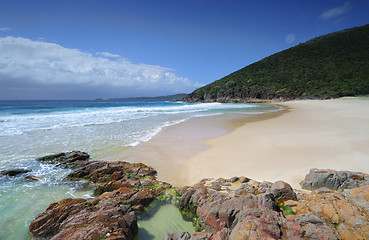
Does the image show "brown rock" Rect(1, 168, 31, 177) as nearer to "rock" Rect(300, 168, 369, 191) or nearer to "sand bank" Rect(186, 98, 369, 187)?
"sand bank" Rect(186, 98, 369, 187)

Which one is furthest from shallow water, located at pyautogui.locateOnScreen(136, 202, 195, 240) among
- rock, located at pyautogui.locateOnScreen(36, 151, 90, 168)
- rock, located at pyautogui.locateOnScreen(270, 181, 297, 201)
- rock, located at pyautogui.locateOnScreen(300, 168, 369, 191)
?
rock, located at pyautogui.locateOnScreen(36, 151, 90, 168)

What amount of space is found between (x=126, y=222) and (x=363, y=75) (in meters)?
60.6

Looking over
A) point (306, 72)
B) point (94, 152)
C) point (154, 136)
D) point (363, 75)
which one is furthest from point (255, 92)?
point (94, 152)

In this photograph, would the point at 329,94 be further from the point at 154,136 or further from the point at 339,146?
the point at 154,136

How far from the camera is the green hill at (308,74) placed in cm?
4200

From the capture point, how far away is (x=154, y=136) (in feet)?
35.1

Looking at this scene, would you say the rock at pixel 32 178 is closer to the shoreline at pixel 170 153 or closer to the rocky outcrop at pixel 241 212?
the rocky outcrop at pixel 241 212

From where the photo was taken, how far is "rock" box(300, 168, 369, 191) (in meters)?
3.80

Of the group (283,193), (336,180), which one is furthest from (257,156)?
(283,193)

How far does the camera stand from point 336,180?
397 centimetres

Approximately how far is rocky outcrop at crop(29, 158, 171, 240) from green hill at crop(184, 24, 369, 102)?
47.5m

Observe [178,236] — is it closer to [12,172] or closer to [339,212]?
[339,212]

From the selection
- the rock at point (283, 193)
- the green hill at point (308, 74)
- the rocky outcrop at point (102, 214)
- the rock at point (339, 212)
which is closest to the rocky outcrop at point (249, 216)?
the rock at point (283, 193)

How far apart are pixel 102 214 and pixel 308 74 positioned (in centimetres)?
6626
